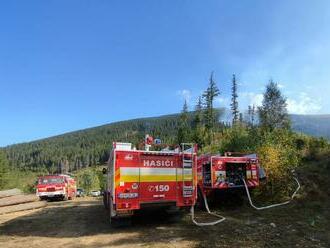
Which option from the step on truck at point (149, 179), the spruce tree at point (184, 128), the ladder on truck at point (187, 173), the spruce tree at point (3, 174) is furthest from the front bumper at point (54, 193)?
the spruce tree at point (3, 174)

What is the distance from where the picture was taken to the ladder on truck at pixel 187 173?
14.0m

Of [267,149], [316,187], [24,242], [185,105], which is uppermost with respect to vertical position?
[185,105]

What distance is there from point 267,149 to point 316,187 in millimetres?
3166

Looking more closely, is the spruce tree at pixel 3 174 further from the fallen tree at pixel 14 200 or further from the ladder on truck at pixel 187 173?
the ladder on truck at pixel 187 173

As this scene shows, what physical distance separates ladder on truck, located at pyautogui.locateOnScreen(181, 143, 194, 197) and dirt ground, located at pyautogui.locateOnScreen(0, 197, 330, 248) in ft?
3.52

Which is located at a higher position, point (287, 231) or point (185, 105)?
point (185, 105)

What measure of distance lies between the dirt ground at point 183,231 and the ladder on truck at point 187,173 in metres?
1.07

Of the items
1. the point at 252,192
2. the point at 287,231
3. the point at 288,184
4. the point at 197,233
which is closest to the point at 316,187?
the point at 288,184

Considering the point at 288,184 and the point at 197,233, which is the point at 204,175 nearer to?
the point at 288,184

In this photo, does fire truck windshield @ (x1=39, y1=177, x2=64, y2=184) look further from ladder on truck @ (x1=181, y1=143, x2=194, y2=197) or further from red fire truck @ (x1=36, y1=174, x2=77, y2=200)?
ladder on truck @ (x1=181, y1=143, x2=194, y2=197)

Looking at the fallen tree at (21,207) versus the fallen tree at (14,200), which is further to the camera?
the fallen tree at (14,200)

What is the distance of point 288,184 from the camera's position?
18859 millimetres

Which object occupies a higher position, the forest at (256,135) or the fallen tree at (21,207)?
the forest at (256,135)

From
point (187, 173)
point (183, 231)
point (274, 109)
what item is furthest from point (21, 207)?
point (274, 109)
